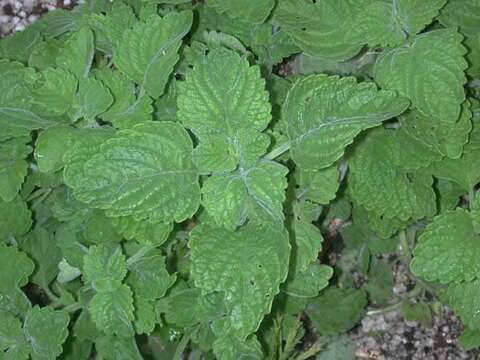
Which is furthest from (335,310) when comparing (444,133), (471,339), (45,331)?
(45,331)

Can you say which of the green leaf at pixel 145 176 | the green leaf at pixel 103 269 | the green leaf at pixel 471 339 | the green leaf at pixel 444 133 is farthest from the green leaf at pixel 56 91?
the green leaf at pixel 471 339

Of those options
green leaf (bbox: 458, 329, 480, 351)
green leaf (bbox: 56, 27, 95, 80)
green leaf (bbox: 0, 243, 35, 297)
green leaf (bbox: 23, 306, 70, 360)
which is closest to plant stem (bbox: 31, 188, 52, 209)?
green leaf (bbox: 0, 243, 35, 297)

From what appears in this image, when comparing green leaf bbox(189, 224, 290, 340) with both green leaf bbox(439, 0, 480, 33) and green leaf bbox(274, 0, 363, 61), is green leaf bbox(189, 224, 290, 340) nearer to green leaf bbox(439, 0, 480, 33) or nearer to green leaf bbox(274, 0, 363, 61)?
green leaf bbox(274, 0, 363, 61)

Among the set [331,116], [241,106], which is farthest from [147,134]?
[331,116]

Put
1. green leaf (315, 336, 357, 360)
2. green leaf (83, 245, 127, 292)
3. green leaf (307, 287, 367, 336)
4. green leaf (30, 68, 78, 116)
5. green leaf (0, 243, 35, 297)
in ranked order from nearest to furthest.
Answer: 1. green leaf (30, 68, 78, 116)
2. green leaf (83, 245, 127, 292)
3. green leaf (0, 243, 35, 297)
4. green leaf (307, 287, 367, 336)
5. green leaf (315, 336, 357, 360)

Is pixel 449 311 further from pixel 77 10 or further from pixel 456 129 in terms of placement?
pixel 77 10

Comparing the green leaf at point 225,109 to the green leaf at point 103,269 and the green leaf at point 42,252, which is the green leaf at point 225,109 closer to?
the green leaf at point 103,269
